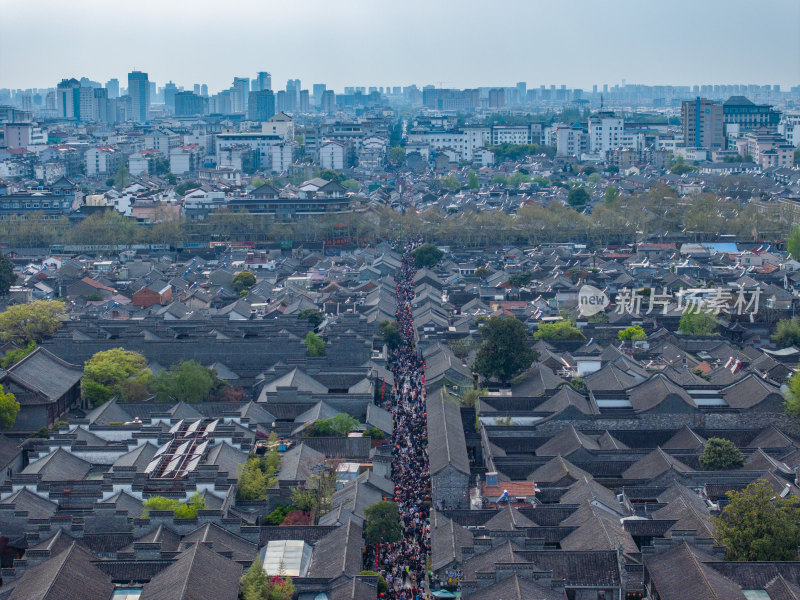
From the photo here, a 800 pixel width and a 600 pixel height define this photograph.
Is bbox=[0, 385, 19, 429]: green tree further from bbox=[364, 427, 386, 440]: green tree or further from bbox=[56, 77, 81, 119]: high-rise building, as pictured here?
bbox=[56, 77, 81, 119]: high-rise building

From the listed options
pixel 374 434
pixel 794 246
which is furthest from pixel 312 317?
pixel 794 246

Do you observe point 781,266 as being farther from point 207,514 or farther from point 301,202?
point 207,514

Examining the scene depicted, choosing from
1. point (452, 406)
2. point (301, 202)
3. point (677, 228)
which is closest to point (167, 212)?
point (301, 202)

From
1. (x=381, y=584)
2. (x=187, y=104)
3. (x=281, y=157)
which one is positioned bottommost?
(x=381, y=584)

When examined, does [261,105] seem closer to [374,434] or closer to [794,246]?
[794,246]

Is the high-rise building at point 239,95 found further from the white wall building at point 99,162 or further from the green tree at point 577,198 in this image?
the green tree at point 577,198

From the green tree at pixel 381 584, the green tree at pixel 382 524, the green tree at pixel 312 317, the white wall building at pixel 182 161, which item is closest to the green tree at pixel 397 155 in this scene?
the white wall building at pixel 182 161

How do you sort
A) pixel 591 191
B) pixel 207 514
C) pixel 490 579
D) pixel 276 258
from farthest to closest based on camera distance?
1. pixel 591 191
2. pixel 276 258
3. pixel 207 514
4. pixel 490 579
